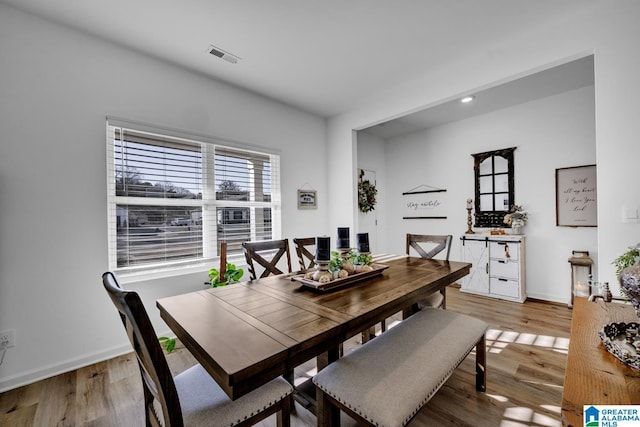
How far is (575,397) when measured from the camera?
710mm

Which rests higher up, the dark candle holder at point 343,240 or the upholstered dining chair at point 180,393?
the dark candle holder at point 343,240

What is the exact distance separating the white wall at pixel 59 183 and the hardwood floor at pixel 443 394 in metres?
0.26

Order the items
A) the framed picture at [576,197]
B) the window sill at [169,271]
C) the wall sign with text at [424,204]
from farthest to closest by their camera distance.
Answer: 1. the wall sign with text at [424,204]
2. the framed picture at [576,197]
3. the window sill at [169,271]

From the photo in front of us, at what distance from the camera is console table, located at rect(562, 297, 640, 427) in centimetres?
69

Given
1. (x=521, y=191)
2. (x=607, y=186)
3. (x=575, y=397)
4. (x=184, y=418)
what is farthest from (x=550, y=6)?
(x=184, y=418)

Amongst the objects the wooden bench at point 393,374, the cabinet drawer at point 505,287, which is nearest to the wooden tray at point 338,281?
the wooden bench at point 393,374

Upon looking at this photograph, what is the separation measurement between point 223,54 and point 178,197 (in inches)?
58.1

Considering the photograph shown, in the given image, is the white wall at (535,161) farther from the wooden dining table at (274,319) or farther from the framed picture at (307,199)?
the wooden dining table at (274,319)

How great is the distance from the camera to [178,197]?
2.80 m

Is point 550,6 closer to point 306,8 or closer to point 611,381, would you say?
point 306,8

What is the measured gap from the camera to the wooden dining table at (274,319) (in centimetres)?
87

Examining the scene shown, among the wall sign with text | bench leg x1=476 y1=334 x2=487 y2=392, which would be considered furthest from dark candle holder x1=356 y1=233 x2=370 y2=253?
the wall sign with text

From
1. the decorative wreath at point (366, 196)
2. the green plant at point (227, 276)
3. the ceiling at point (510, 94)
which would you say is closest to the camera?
the green plant at point (227, 276)

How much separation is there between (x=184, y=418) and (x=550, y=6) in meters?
3.43
